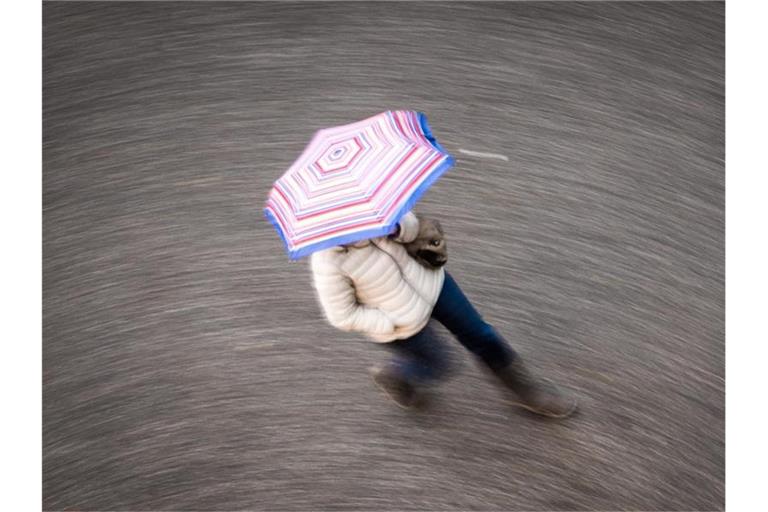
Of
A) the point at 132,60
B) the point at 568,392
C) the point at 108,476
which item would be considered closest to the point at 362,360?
the point at 568,392

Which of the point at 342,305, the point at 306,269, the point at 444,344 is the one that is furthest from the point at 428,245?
the point at 306,269

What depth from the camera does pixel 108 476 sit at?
5.01 m

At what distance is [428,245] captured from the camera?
3.90 meters

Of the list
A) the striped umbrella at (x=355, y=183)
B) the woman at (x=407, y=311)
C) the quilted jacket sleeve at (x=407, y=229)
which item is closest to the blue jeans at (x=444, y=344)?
the woman at (x=407, y=311)

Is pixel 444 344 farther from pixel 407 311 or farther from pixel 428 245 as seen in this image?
pixel 428 245

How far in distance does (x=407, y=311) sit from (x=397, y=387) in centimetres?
93

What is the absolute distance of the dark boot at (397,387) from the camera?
478cm

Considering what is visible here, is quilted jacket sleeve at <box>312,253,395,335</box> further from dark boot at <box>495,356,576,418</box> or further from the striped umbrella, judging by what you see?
dark boot at <box>495,356,576,418</box>

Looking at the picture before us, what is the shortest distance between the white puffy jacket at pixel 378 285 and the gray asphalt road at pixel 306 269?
3.34 ft

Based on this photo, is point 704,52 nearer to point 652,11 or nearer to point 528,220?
point 652,11

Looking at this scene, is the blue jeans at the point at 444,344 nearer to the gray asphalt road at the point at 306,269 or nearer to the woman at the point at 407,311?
the woman at the point at 407,311

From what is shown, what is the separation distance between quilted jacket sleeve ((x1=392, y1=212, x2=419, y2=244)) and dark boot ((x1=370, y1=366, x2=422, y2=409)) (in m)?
1.12

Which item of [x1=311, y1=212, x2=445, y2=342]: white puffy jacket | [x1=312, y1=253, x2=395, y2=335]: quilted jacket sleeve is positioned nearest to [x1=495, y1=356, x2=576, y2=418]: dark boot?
[x1=311, y1=212, x2=445, y2=342]: white puffy jacket

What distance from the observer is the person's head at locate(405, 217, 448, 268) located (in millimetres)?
3891
